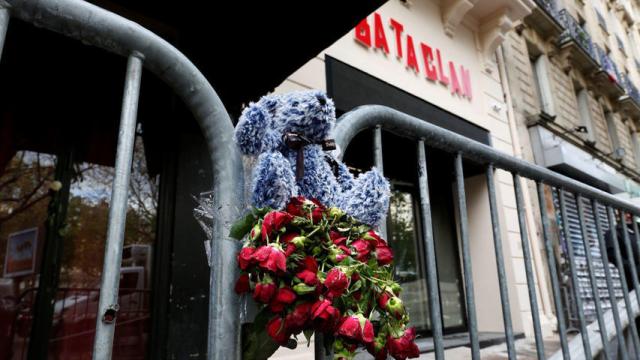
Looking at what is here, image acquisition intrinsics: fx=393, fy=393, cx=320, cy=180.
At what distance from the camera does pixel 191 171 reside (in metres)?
2.89

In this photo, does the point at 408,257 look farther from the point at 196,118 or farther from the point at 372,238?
the point at 196,118

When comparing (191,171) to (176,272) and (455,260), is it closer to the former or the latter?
(176,272)

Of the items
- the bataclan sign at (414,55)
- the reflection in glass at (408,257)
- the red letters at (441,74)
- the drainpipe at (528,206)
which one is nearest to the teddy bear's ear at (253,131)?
the bataclan sign at (414,55)

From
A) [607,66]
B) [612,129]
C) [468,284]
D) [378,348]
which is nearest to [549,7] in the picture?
[607,66]

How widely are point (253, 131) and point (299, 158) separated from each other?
124mm

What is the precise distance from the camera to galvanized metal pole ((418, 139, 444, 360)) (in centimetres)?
111

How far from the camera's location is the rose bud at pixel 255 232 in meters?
0.75

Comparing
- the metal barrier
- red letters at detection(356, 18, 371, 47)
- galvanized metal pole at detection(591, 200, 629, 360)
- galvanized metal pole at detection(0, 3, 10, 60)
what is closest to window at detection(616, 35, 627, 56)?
red letters at detection(356, 18, 371, 47)

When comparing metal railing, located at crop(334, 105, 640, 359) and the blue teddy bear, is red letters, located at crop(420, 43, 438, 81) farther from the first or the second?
the blue teddy bear

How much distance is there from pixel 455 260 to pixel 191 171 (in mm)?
4393

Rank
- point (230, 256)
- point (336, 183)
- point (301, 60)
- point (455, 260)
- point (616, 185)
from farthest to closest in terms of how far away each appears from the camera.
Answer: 1. point (616, 185)
2. point (455, 260)
3. point (301, 60)
4. point (336, 183)
5. point (230, 256)

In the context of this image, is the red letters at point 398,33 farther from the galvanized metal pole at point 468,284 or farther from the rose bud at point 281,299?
the rose bud at point 281,299

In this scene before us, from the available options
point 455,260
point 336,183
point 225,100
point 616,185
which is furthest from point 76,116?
point 616,185

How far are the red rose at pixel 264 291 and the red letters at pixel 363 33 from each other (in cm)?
432
